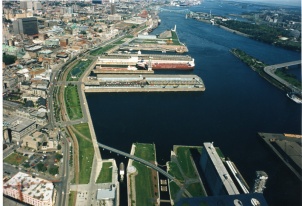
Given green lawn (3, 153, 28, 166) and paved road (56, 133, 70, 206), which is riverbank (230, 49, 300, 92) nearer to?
paved road (56, 133, 70, 206)

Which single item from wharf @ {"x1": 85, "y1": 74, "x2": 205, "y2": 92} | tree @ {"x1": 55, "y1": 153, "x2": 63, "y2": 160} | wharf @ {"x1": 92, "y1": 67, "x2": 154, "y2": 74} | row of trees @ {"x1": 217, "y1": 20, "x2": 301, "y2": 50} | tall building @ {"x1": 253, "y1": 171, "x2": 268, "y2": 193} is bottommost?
tree @ {"x1": 55, "y1": 153, "x2": 63, "y2": 160}

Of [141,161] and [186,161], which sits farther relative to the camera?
[186,161]

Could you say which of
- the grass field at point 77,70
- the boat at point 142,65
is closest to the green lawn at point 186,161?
the grass field at point 77,70

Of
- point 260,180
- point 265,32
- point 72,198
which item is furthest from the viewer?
point 265,32

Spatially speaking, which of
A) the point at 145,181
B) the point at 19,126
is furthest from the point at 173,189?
the point at 19,126

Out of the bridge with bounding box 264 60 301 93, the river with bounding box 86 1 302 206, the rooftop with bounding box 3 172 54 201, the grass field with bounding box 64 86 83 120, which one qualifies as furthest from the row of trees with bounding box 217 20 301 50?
the rooftop with bounding box 3 172 54 201

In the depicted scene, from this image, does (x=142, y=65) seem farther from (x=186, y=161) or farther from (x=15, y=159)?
(x=15, y=159)

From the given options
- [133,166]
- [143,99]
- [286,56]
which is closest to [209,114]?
[143,99]
